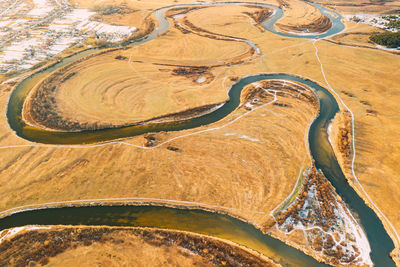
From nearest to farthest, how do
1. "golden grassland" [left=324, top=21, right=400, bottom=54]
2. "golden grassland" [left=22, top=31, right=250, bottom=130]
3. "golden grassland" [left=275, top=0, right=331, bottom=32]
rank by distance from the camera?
1. "golden grassland" [left=22, top=31, right=250, bottom=130]
2. "golden grassland" [left=324, top=21, right=400, bottom=54]
3. "golden grassland" [left=275, top=0, right=331, bottom=32]

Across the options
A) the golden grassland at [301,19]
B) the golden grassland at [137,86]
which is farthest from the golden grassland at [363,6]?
the golden grassland at [137,86]

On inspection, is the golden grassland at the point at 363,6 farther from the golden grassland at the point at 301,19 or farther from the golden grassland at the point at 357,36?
the golden grassland at the point at 357,36

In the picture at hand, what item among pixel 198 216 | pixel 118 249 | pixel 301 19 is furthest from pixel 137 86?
pixel 301 19

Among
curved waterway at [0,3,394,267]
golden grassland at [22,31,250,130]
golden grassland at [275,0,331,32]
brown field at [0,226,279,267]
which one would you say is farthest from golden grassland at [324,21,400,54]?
brown field at [0,226,279,267]

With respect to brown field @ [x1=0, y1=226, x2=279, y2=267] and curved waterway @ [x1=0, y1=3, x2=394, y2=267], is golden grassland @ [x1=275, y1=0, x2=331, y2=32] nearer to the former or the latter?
curved waterway @ [x1=0, y1=3, x2=394, y2=267]

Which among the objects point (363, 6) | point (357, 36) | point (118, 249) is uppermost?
point (363, 6)

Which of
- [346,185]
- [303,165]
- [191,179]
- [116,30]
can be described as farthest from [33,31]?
[346,185]

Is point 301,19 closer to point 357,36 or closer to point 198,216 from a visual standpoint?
point 357,36

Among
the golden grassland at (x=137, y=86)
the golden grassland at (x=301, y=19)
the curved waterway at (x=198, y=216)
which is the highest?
the golden grassland at (x=301, y=19)

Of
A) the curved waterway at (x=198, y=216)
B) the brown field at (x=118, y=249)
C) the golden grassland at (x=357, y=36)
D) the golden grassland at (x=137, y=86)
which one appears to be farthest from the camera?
the golden grassland at (x=357, y=36)
